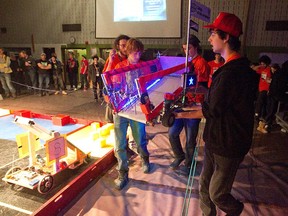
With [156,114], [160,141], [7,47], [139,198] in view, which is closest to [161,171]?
[139,198]

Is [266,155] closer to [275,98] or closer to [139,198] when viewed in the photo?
[275,98]

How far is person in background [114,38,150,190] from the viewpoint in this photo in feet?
7.72

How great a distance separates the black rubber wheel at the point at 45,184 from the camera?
7.85 ft

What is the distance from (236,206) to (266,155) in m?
2.04

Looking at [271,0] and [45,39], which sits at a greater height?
[271,0]

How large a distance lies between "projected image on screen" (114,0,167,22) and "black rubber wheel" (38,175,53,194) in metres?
7.53

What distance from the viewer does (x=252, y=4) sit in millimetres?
7562

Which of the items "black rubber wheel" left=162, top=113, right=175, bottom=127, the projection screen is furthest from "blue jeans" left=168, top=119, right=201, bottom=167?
the projection screen

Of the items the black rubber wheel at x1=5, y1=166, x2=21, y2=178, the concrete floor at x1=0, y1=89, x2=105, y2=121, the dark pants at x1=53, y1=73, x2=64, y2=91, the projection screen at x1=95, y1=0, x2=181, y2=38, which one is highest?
the projection screen at x1=95, y1=0, x2=181, y2=38

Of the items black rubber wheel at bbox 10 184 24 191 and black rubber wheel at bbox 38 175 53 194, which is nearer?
black rubber wheel at bbox 38 175 53 194

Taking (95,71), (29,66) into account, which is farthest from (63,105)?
(29,66)

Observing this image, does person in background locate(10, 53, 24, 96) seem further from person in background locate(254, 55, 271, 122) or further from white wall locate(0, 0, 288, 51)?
person in background locate(254, 55, 271, 122)

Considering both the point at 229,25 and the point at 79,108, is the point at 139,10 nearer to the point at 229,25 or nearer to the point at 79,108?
the point at 79,108

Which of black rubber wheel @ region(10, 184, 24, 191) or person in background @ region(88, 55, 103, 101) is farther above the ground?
person in background @ region(88, 55, 103, 101)
